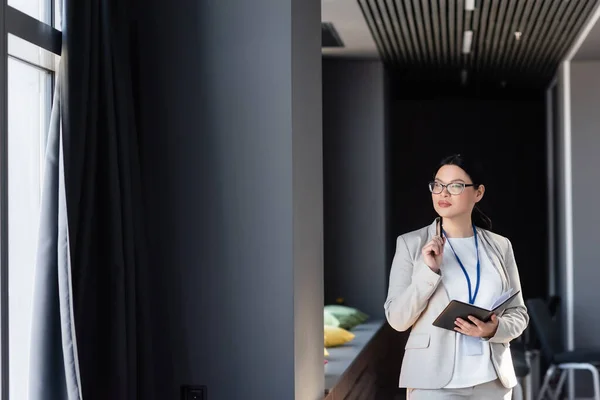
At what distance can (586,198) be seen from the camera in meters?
6.88

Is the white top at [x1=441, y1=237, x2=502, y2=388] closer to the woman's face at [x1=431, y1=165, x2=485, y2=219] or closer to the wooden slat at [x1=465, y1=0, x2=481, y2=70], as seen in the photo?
the woman's face at [x1=431, y1=165, x2=485, y2=219]

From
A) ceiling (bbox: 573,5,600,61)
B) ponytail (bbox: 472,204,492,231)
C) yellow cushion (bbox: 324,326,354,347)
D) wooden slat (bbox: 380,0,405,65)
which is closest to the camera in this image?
ponytail (bbox: 472,204,492,231)

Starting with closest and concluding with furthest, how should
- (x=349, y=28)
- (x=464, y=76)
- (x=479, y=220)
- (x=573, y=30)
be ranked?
1. (x=479, y=220)
2. (x=349, y=28)
3. (x=573, y=30)
4. (x=464, y=76)

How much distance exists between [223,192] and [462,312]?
828 millimetres

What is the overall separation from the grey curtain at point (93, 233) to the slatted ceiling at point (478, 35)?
2.65 meters

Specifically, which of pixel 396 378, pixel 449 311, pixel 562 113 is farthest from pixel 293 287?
pixel 562 113

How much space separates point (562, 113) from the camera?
23.2 feet

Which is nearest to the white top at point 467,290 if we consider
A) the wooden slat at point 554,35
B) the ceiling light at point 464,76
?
the wooden slat at point 554,35

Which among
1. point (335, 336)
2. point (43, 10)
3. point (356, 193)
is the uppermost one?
point (43, 10)

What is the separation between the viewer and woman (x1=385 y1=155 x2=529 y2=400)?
2.80 m

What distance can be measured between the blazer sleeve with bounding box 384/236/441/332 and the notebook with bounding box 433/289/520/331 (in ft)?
0.28

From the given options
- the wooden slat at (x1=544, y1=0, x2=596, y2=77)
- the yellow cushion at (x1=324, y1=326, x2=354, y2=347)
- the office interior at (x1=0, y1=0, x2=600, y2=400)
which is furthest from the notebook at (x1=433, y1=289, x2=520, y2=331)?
the wooden slat at (x1=544, y1=0, x2=596, y2=77)

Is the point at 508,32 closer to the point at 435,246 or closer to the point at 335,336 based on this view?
the point at 335,336

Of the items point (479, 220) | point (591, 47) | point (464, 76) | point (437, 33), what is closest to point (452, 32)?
point (437, 33)
